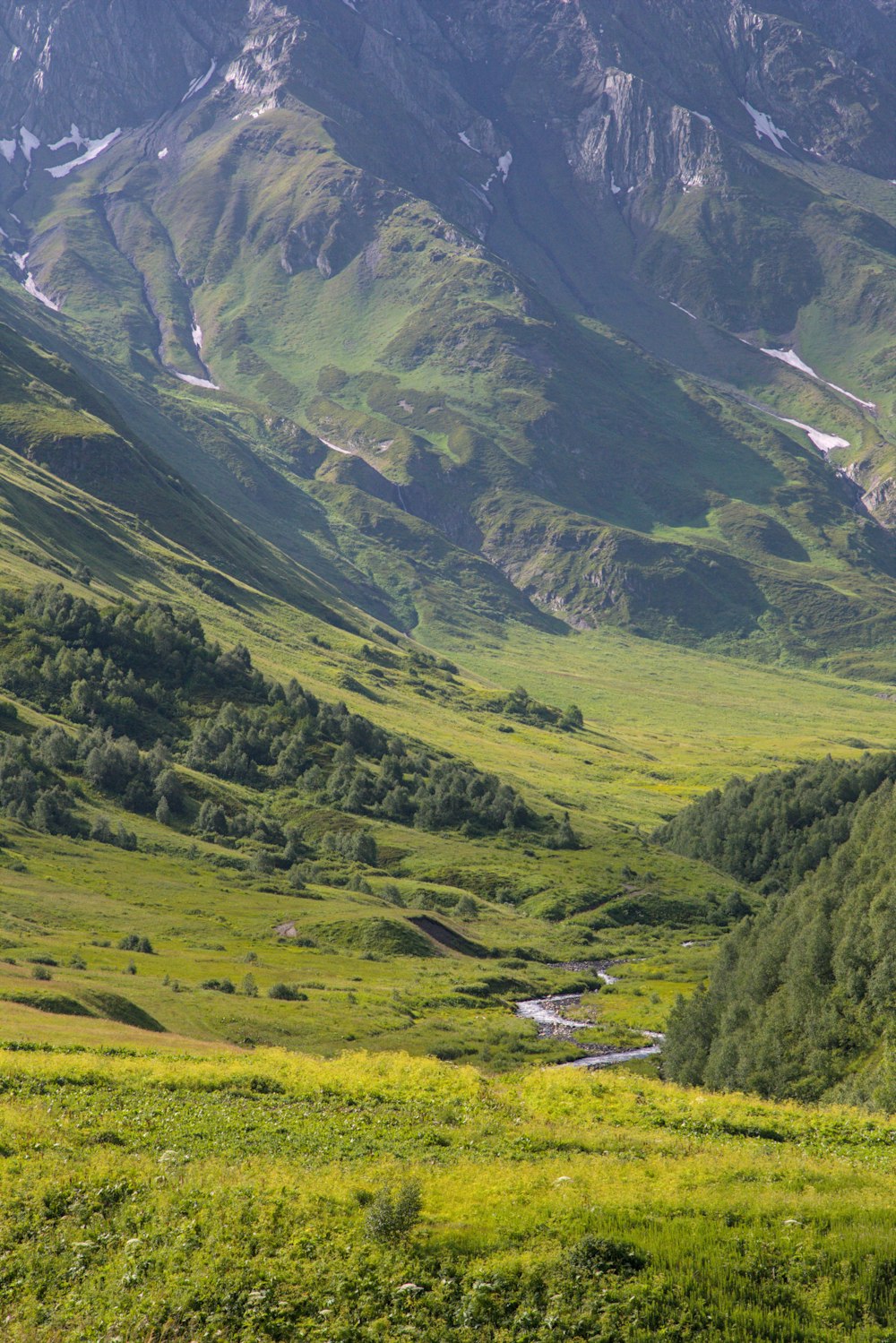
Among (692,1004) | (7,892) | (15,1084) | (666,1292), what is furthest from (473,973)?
(666,1292)

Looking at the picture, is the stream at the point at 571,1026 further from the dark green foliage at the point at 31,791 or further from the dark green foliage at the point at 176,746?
A: the dark green foliage at the point at 31,791

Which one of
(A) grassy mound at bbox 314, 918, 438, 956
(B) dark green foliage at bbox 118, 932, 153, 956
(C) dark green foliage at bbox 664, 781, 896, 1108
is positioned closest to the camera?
(C) dark green foliage at bbox 664, 781, 896, 1108

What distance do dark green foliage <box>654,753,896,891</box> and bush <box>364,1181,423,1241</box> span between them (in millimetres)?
154603

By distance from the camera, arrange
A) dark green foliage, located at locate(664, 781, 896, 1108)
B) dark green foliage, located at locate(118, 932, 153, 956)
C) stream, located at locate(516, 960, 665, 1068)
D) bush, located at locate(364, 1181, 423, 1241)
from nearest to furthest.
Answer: bush, located at locate(364, 1181, 423, 1241), dark green foliage, located at locate(664, 781, 896, 1108), stream, located at locate(516, 960, 665, 1068), dark green foliage, located at locate(118, 932, 153, 956)

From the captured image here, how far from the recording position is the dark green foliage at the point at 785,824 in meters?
176

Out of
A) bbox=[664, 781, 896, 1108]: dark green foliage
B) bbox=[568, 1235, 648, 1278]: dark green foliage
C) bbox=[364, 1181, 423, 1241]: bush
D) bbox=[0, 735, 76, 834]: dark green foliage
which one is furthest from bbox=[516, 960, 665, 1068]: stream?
bbox=[0, 735, 76, 834]: dark green foliage

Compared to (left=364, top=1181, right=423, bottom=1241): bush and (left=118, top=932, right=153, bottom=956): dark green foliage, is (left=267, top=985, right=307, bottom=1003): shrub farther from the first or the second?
(left=364, top=1181, right=423, bottom=1241): bush

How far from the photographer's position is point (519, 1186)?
29.2 meters

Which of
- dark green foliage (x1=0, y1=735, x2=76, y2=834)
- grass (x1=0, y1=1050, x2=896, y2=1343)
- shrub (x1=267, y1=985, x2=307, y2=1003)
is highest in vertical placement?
grass (x1=0, y1=1050, x2=896, y2=1343)

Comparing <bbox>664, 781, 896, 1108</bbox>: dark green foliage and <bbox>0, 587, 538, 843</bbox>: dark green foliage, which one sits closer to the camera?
<bbox>664, 781, 896, 1108</bbox>: dark green foliage

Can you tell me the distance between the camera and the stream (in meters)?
88.0

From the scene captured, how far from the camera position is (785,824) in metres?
186

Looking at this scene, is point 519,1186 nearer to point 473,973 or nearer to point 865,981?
point 865,981

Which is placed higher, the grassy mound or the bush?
the bush
